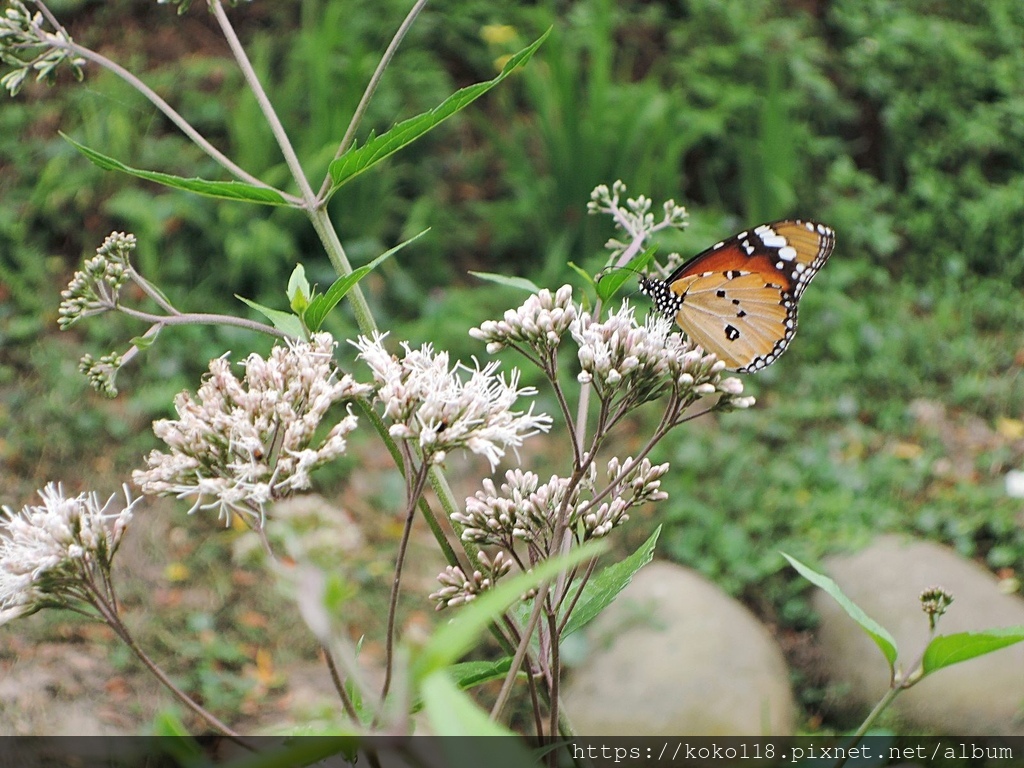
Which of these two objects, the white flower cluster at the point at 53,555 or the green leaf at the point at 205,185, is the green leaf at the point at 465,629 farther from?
the green leaf at the point at 205,185

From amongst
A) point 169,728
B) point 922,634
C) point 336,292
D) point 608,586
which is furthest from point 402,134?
point 922,634

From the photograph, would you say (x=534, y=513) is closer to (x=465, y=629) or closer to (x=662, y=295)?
(x=465, y=629)

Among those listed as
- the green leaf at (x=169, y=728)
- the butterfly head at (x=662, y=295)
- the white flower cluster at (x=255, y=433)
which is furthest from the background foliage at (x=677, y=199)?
the green leaf at (x=169, y=728)

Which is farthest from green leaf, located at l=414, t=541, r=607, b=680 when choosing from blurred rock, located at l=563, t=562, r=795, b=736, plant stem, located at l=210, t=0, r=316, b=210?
blurred rock, located at l=563, t=562, r=795, b=736

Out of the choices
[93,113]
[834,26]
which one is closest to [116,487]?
[93,113]

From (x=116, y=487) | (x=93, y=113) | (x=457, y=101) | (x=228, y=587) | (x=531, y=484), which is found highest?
(x=457, y=101)

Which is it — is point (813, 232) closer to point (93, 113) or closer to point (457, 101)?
point (457, 101)

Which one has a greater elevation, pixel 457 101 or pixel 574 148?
pixel 457 101
